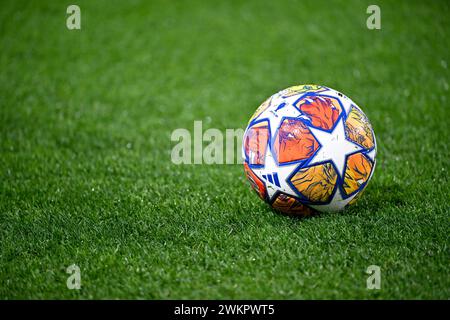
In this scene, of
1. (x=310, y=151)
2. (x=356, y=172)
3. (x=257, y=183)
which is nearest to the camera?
(x=310, y=151)

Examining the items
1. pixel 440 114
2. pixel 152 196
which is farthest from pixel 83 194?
pixel 440 114

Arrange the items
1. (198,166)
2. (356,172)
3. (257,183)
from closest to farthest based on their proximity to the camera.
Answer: (356,172), (257,183), (198,166)

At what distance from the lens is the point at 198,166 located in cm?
646

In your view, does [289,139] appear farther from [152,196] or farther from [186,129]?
[186,129]

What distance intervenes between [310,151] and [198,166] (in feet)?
7.32

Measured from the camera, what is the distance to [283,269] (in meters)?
4.18

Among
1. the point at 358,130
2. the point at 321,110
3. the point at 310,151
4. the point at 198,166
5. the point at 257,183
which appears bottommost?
the point at 257,183

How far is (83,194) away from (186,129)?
2314 millimetres

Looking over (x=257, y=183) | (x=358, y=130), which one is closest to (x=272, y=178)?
(x=257, y=183)

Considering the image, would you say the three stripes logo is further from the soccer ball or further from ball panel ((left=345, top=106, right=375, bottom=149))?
ball panel ((left=345, top=106, right=375, bottom=149))

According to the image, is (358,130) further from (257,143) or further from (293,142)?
(257,143)

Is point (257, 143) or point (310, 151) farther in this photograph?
point (257, 143)

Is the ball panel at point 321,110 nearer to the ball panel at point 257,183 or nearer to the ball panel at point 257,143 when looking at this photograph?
the ball panel at point 257,143

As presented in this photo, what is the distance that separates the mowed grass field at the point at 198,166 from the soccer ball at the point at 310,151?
0.28 meters
